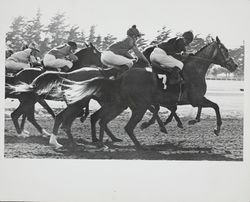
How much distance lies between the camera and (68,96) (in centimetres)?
554

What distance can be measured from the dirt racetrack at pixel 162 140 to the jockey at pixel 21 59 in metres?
0.45

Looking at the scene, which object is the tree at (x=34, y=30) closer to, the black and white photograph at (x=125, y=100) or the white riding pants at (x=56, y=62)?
the black and white photograph at (x=125, y=100)

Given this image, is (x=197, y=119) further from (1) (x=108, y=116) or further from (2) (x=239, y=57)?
(1) (x=108, y=116)

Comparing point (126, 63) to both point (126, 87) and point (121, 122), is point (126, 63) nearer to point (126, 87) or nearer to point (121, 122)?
point (126, 87)

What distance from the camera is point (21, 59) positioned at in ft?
18.8

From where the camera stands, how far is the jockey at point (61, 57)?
18.6ft

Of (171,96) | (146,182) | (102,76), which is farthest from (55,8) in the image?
(146,182)

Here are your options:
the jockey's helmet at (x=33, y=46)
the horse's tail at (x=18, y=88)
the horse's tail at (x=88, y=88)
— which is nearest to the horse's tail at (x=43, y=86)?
the horse's tail at (x=18, y=88)

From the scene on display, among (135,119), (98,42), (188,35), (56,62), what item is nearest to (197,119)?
(135,119)

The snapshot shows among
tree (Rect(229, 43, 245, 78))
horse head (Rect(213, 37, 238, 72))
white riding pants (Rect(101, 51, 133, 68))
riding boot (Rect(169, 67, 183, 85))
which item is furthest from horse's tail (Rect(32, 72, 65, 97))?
tree (Rect(229, 43, 245, 78))

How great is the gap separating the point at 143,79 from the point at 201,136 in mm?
990

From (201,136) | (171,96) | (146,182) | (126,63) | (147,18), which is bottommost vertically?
(146,182)

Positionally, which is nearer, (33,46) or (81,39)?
(81,39)

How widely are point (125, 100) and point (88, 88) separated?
0.46m
